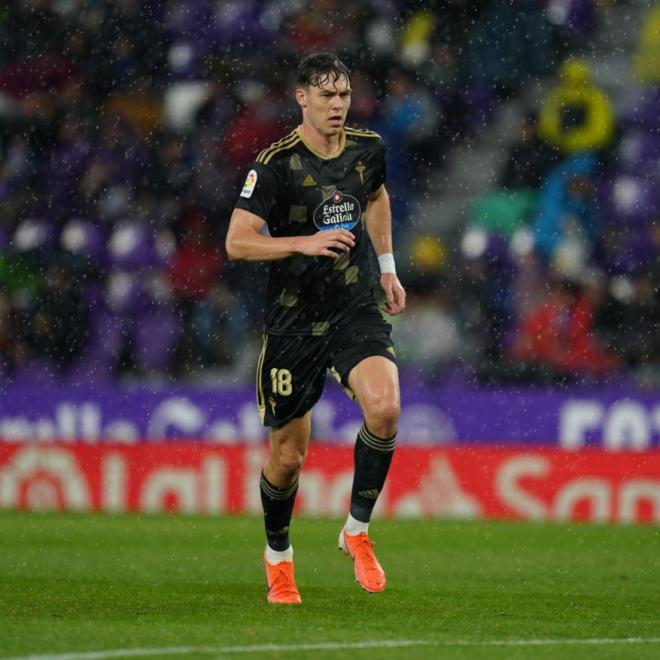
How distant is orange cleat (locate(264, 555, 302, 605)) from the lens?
20.7 ft

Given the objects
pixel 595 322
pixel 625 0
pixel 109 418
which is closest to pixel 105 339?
pixel 109 418

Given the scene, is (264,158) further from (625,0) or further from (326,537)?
(625,0)

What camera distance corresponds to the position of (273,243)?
600cm

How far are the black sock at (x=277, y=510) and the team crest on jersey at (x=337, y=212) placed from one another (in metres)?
1.08

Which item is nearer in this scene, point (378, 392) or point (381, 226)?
point (378, 392)

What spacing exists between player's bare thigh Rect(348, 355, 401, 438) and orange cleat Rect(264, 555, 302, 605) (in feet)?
2.48


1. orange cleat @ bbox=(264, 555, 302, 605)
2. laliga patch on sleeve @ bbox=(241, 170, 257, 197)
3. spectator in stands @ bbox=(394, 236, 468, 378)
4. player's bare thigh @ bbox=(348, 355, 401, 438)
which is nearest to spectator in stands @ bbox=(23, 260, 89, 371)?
spectator in stands @ bbox=(394, 236, 468, 378)

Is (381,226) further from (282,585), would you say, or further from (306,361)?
(282,585)

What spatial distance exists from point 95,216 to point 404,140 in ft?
9.08

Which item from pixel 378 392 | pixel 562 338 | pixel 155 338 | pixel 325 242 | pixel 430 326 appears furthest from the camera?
pixel 155 338

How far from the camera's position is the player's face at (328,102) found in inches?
245

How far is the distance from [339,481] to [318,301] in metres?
5.69

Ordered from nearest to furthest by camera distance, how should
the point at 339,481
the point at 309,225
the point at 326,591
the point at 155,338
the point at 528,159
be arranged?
the point at 309,225, the point at 326,591, the point at 339,481, the point at 155,338, the point at 528,159

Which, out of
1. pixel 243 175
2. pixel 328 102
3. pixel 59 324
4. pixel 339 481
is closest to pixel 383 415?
pixel 328 102
